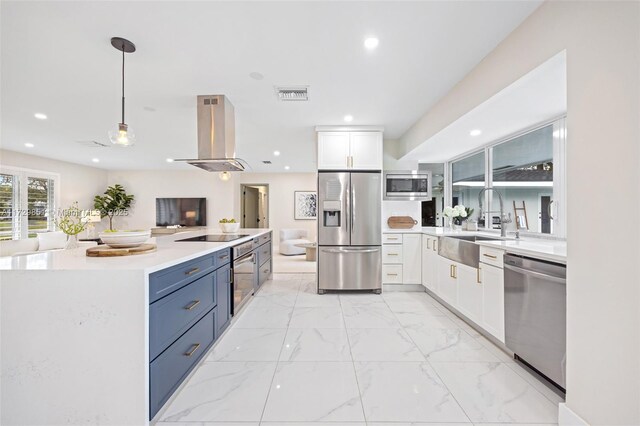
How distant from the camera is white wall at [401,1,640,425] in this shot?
1.10 metres

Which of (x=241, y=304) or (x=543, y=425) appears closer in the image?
(x=543, y=425)

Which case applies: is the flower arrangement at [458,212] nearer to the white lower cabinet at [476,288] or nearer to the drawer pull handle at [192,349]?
the white lower cabinet at [476,288]

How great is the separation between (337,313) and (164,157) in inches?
213

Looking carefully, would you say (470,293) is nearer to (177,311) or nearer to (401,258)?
(401,258)

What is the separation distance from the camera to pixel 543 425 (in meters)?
1.43

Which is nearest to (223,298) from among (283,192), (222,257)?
(222,257)

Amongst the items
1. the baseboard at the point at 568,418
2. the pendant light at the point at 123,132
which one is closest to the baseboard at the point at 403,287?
the baseboard at the point at 568,418

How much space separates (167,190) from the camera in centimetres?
784

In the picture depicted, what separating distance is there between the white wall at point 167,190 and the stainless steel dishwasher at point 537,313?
7.18 metres

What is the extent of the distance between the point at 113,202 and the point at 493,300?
900 centimetres

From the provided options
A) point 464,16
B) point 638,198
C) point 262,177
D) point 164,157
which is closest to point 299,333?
point 638,198

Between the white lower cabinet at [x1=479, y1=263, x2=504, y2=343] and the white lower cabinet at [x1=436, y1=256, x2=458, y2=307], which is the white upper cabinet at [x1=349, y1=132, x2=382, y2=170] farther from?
the white lower cabinet at [x1=479, y1=263, x2=504, y2=343]

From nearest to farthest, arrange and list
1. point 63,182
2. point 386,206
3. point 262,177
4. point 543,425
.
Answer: point 543,425, point 386,206, point 63,182, point 262,177

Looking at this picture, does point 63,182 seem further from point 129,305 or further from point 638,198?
point 638,198
